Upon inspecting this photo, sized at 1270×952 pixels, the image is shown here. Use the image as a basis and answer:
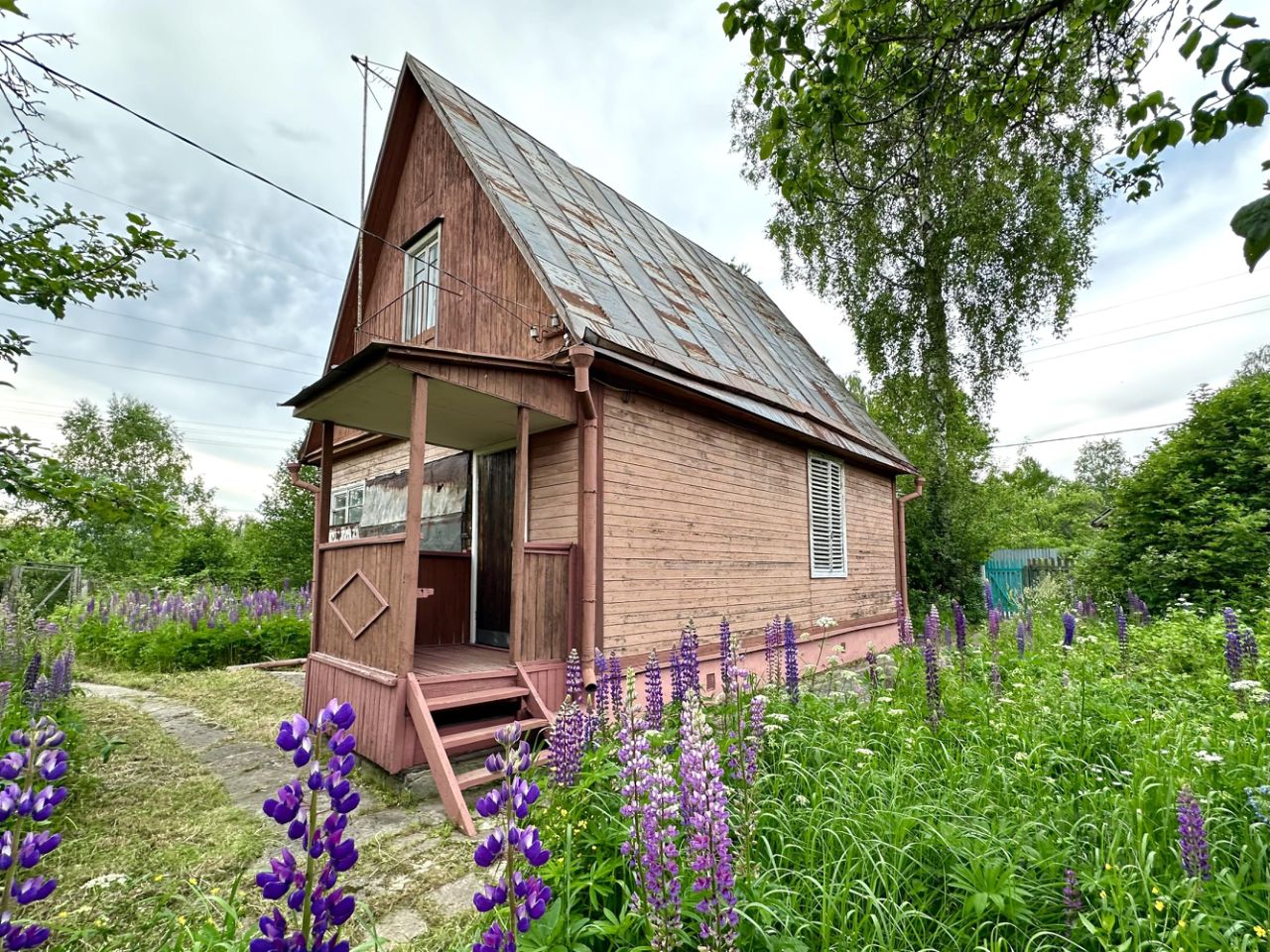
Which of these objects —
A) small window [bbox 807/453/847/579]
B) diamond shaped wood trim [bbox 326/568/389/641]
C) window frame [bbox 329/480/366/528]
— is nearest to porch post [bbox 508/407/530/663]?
diamond shaped wood trim [bbox 326/568/389/641]

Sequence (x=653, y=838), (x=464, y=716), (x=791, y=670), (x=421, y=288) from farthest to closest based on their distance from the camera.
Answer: (x=421, y=288) < (x=464, y=716) < (x=791, y=670) < (x=653, y=838)

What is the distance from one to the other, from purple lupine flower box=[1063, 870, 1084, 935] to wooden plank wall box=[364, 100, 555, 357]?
5265 mm

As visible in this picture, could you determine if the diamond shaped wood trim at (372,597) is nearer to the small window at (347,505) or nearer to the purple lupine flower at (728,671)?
the purple lupine flower at (728,671)

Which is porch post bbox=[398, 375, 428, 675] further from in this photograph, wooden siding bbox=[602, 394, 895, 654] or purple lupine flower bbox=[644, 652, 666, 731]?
purple lupine flower bbox=[644, 652, 666, 731]

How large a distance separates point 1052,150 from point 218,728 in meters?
19.4

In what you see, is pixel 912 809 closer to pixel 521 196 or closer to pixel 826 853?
pixel 826 853

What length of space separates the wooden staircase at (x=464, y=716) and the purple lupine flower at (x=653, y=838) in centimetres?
237

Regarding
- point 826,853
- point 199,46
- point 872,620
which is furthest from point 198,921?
point 872,620

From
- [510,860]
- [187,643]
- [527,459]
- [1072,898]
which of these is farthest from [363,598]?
[187,643]

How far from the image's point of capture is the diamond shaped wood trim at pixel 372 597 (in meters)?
4.76

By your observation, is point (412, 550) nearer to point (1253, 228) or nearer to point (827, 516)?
point (1253, 228)

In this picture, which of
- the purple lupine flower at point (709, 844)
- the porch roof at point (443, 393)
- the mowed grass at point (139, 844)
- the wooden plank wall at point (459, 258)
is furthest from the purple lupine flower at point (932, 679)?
the wooden plank wall at point (459, 258)

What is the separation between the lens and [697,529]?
6.93 m

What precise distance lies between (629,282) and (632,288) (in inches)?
6.0
